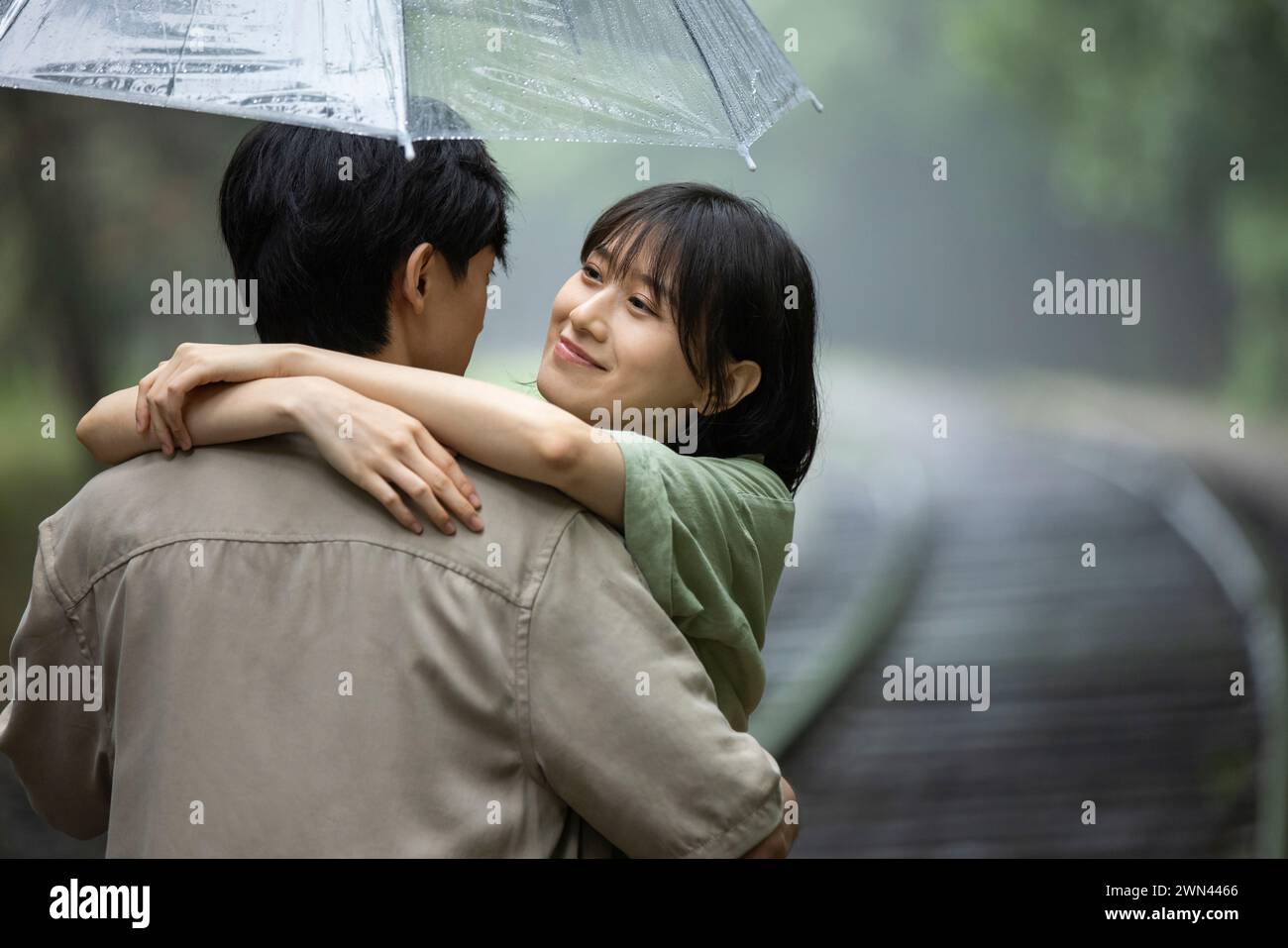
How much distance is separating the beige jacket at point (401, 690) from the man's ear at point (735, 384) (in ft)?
2.27

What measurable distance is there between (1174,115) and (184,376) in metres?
4.20

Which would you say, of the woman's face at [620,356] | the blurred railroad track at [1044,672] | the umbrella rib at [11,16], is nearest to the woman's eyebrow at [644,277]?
the woman's face at [620,356]

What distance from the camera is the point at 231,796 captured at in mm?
1387

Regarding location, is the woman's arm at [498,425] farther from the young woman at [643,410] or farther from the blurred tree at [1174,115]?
the blurred tree at [1174,115]

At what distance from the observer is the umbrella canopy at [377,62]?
55.6 inches

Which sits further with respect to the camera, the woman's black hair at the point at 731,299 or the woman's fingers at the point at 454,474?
the woman's black hair at the point at 731,299

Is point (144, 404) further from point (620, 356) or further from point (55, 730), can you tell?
point (620, 356)

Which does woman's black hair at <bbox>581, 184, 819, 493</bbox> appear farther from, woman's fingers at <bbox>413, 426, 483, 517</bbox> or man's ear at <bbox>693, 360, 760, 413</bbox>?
woman's fingers at <bbox>413, 426, 483, 517</bbox>

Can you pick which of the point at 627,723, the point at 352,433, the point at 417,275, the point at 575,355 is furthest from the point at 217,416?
the point at 575,355

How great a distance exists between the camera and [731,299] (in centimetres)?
207

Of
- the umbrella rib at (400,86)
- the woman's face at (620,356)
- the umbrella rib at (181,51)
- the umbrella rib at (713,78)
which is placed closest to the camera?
the umbrella rib at (400,86)

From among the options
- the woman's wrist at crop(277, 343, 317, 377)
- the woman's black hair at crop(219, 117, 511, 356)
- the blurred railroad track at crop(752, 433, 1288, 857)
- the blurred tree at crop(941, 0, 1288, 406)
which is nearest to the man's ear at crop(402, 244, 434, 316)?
the woman's black hair at crop(219, 117, 511, 356)

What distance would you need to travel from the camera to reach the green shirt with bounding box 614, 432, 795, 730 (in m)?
1.46
